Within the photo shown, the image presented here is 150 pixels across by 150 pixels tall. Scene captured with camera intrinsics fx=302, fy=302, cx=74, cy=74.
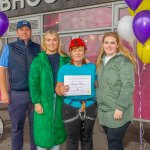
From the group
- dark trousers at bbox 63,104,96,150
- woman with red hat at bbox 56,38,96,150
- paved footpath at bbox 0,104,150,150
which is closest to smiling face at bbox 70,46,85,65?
woman with red hat at bbox 56,38,96,150

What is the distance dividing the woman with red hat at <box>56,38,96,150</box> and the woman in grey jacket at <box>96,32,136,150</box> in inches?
Answer: 5.2

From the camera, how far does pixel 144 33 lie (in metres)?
3.45

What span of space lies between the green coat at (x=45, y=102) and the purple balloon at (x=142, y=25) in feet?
2.85

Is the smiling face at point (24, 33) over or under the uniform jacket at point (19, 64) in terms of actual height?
over

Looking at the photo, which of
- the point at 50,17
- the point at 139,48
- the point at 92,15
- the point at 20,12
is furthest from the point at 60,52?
the point at 20,12

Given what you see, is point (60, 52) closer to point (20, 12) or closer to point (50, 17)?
point (50, 17)

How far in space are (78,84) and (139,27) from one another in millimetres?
992

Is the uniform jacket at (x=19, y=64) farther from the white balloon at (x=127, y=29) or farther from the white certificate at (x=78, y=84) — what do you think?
the white balloon at (x=127, y=29)

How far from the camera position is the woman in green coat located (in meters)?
3.23

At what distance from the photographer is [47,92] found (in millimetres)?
3236

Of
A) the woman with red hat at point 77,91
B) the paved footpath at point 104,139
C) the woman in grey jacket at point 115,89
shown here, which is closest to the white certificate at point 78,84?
the woman with red hat at point 77,91

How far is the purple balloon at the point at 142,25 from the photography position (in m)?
3.38

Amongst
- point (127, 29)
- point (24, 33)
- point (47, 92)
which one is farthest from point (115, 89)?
point (24, 33)

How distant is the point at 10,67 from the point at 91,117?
4.03 ft
